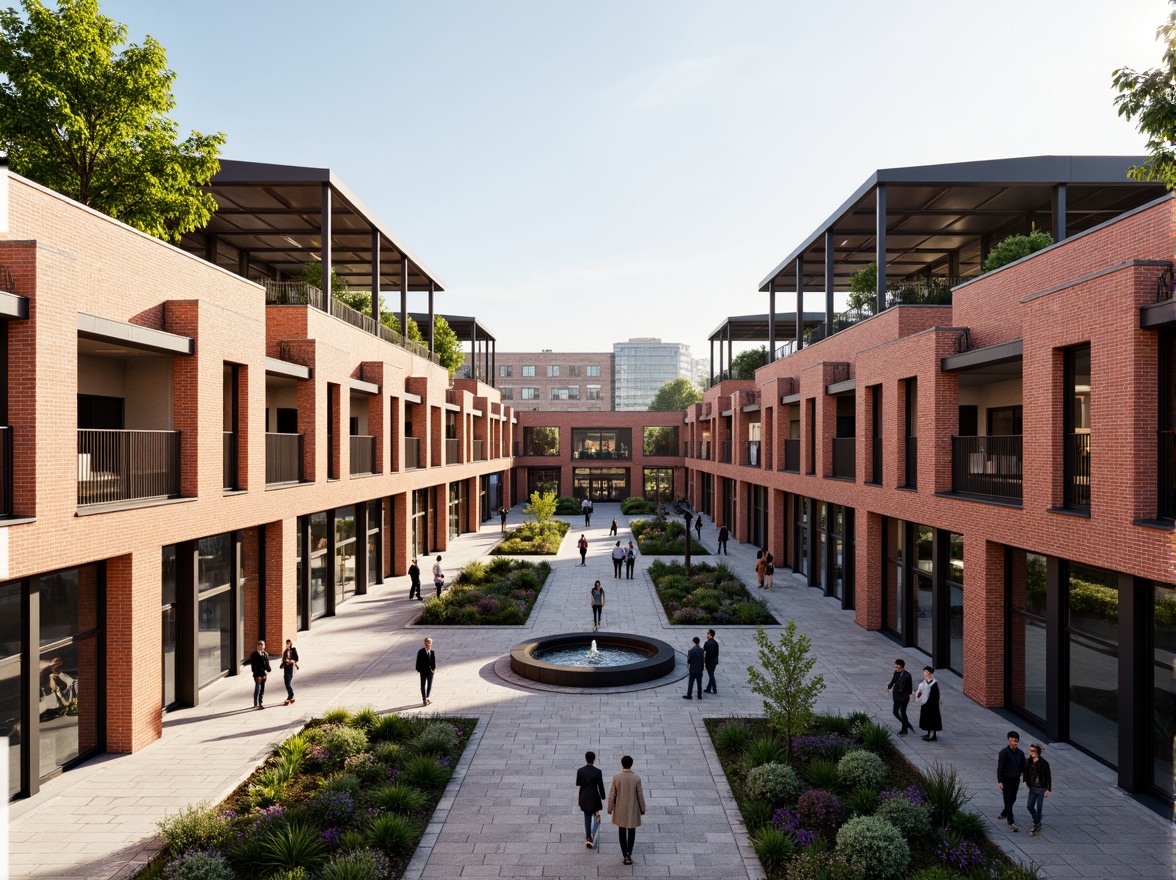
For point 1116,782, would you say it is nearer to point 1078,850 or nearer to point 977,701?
point 1078,850

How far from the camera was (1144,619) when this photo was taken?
10.6 meters

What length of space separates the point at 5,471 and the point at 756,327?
4690 cm

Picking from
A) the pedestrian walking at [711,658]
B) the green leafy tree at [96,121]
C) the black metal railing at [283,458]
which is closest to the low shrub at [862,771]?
the pedestrian walking at [711,658]

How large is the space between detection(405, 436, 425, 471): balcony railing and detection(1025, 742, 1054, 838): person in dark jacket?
78.2 ft

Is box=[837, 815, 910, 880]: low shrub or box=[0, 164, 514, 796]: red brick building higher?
box=[0, 164, 514, 796]: red brick building

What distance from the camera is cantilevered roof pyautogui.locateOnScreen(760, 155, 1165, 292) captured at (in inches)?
826

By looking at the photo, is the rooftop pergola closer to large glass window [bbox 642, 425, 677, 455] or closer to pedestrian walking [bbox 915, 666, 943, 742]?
pedestrian walking [bbox 915, 666, 943, 742]

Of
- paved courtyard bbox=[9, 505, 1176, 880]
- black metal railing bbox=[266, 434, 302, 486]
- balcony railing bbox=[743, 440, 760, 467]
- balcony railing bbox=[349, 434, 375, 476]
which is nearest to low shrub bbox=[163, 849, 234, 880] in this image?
paved courtyard bbox=[9, 505, 1176, 880]

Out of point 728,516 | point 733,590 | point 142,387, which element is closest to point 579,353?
point 728,516

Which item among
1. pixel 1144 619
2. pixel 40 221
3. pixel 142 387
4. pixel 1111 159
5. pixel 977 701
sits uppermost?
pixel 1111 159

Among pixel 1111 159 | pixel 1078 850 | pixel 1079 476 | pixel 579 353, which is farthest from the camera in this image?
pixel 579 353

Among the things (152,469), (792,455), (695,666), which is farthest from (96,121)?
(792,455)

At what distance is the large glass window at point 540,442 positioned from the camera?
6400cm

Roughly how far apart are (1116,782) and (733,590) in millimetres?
13820
